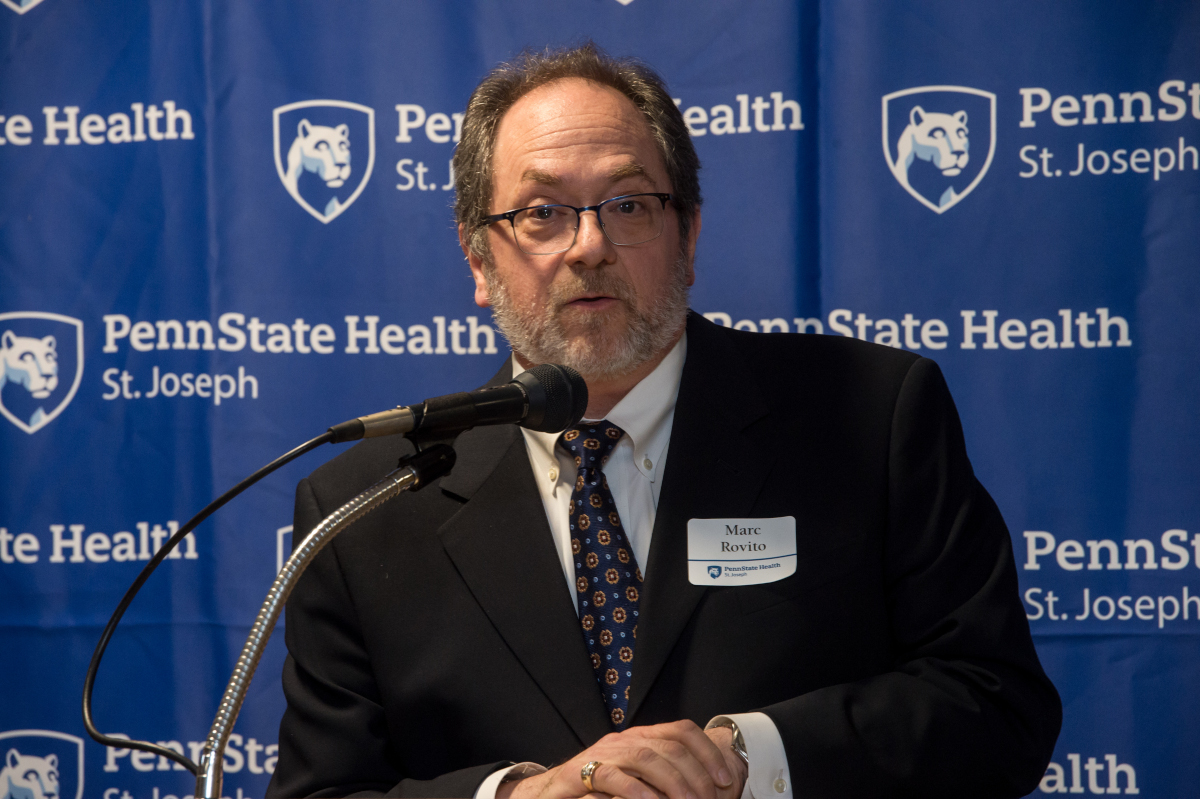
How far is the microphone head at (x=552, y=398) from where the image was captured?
1.23 m

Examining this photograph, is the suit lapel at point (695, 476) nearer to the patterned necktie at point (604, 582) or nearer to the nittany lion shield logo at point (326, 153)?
the patterned necktie at point (604, 582)

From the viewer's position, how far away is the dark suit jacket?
1.60 meters

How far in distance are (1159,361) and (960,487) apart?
2.77ft

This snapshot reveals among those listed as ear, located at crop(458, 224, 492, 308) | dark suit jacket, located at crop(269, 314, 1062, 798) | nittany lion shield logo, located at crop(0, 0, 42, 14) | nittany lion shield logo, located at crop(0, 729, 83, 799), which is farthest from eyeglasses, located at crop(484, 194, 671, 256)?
nittany lion shield logo, located at crop(0, 729, 83, 799)

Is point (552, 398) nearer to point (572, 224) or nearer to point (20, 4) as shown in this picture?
point (572, 224)

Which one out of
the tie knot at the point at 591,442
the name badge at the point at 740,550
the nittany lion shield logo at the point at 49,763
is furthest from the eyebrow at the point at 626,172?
the nittany lion shield logo at the point at 49,763

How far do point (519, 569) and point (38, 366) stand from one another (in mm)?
1626

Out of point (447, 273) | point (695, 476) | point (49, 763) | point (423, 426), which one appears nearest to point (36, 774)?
point (49, 763)

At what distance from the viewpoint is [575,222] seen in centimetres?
190

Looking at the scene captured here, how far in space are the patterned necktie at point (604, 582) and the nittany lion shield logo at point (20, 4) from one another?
79.2 inches

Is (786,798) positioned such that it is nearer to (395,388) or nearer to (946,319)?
(946,319)

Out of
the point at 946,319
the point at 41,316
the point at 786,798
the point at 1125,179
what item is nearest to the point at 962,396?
the point at 946,319

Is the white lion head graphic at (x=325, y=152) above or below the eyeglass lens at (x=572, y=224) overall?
above

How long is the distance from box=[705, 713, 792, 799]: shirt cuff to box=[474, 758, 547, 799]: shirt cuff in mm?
323
